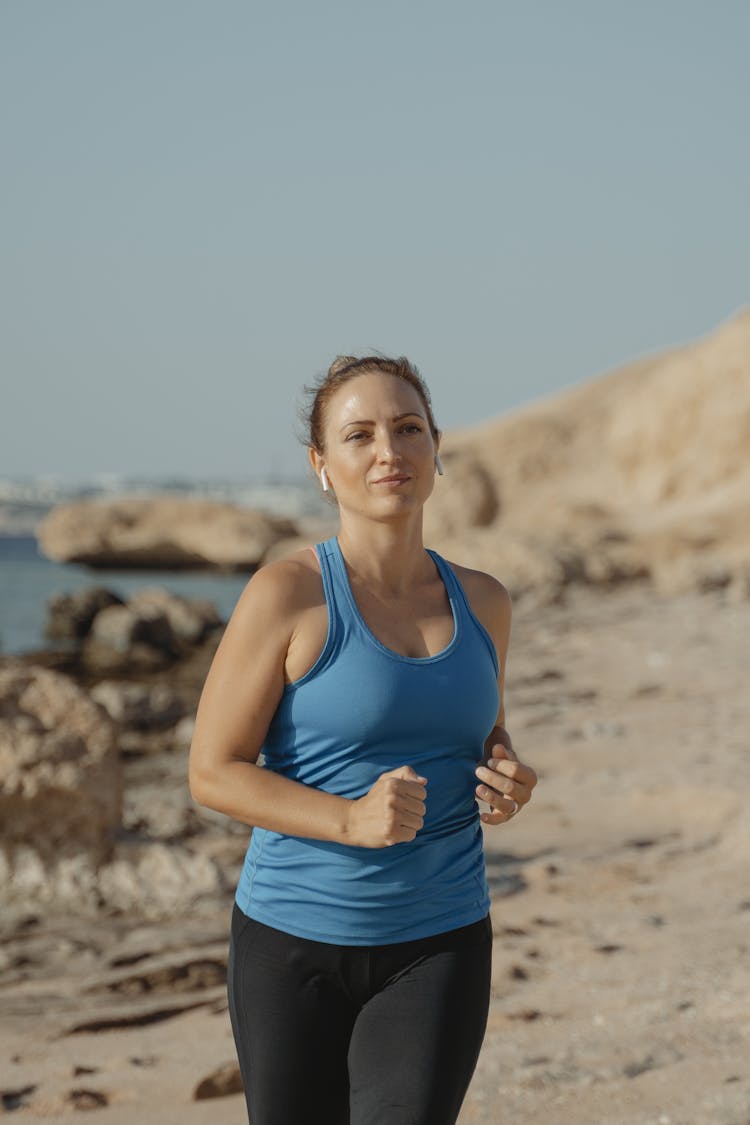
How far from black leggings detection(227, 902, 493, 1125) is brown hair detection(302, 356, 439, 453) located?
89 centimetres

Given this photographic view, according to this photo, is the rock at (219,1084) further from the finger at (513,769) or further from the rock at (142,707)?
the rock at (142,707)

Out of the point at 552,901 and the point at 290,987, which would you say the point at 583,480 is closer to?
the point at 552,901

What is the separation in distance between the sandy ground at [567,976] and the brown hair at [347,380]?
198cm

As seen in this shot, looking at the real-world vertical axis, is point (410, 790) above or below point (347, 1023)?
above

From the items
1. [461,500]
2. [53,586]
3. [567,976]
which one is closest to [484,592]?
[567,976]

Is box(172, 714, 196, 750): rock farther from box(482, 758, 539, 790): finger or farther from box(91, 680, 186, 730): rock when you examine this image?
box(482, 758, 539, 790): finger

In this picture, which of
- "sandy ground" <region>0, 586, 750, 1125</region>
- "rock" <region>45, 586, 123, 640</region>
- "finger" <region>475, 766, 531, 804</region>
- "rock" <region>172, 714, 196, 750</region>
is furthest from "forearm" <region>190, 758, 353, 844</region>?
"rock" <region>45, 586, 123, 640</region>

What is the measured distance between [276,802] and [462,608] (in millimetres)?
491

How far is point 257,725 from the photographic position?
2.10m

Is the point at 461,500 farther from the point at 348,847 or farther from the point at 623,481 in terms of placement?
the point at 348,847

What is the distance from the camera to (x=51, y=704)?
588 centimetres

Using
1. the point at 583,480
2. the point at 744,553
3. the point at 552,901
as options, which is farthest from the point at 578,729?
the point at 583,480

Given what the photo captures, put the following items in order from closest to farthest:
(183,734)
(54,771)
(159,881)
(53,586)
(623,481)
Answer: (54,771)
(159,881)
(183,734)
(623,481)
(53,586)

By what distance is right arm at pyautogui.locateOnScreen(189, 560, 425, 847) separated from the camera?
2033mm
